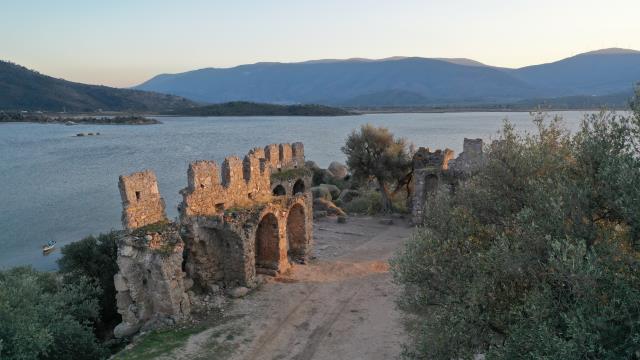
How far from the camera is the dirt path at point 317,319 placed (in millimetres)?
14250

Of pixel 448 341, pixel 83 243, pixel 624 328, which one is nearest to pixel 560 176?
pixel 624 328

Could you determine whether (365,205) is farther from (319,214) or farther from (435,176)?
(435,176)

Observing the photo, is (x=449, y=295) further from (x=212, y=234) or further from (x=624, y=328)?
(x=212, y=234)

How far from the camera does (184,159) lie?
70.2 m

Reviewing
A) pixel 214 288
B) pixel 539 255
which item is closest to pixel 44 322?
pixel 214 288

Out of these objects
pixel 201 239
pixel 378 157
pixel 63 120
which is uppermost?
pixel 63 120

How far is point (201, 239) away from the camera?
59.8 ft

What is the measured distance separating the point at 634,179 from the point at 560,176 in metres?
1.35

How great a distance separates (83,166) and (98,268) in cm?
5117

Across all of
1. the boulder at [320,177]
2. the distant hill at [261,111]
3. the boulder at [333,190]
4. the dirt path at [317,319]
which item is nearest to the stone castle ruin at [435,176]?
the dirt path at [317,319]

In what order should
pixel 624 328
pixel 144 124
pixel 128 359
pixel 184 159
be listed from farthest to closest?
pixel 144 124
pixel 184 159
pixel 128 359
pixel 624 328

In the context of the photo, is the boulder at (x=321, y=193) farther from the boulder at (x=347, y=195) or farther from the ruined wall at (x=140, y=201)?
the ruined wall at (x=140, y=201)

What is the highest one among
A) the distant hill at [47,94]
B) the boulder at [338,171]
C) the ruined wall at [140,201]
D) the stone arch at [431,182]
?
the distant hill at [47,94]

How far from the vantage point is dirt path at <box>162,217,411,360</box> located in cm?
1425
